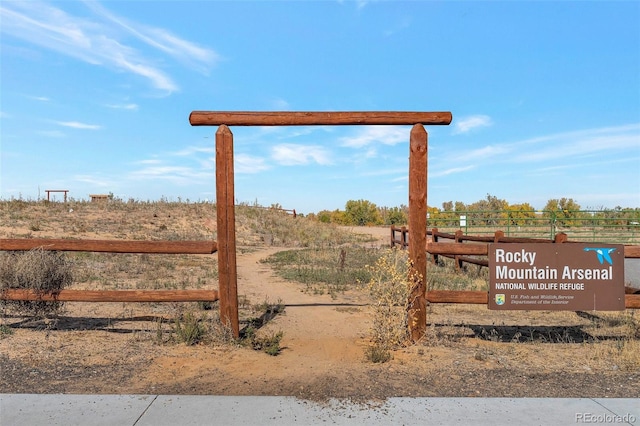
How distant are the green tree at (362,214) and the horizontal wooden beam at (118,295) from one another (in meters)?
54.0

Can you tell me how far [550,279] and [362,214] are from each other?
54.6 m

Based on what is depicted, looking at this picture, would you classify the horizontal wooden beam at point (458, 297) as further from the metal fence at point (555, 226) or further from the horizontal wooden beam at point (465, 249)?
the metal fence at point (555, 226)

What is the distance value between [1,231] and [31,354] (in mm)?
19530

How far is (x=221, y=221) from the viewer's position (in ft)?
21.9

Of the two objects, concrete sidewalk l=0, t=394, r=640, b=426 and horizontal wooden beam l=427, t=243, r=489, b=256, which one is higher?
horizontal wooden beam l=427, t=243, r=489, b=256

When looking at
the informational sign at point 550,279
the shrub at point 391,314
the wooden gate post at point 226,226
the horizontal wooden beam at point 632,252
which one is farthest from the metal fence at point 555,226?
the wooden gate post at point 226,226

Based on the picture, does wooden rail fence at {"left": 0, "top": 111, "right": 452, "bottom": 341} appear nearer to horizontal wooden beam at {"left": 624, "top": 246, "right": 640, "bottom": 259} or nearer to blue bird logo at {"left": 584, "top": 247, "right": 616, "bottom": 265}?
blue bird logo at {"left": 584, "top": 247, "right": 616, "bottom": 265}

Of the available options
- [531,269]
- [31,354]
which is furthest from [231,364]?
[531,269]

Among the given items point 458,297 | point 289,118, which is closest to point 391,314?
point 458,297

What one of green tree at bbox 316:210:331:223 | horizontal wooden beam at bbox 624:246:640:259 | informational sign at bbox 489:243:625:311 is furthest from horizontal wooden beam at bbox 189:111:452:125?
green tree at bbox 316:210:331:223

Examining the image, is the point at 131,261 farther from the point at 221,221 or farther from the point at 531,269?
the point at 531,269

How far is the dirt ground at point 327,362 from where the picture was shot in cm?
496

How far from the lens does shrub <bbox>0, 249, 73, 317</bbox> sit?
7.10m

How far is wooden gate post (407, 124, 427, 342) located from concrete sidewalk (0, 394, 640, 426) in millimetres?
2016
